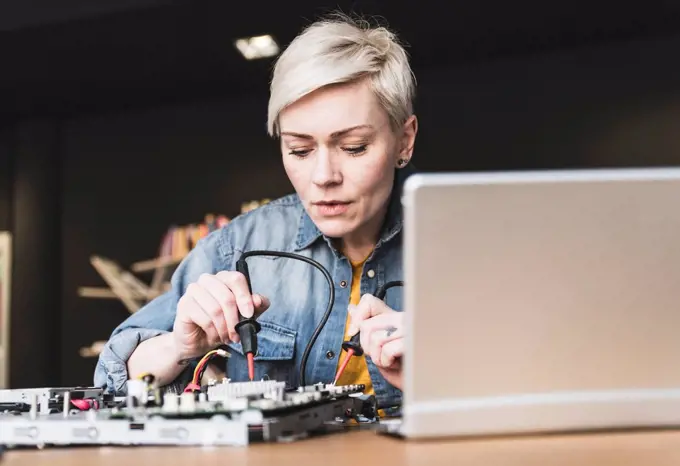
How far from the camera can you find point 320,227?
5.09 ft

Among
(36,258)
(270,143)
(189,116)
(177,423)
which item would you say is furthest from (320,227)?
(36,258)

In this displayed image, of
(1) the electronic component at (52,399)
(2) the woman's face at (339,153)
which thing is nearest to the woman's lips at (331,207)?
(2) the woman's face at (339,153)

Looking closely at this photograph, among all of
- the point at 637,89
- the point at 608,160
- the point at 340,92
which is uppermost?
the point at 637,89

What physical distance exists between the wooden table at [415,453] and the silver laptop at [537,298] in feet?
0.07

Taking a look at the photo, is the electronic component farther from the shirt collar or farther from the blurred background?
the blurred background

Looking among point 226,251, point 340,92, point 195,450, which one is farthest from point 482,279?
point 226,251

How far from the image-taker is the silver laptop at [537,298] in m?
0.69

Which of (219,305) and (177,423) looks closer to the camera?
(177,423)

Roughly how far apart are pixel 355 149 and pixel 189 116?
385 cm

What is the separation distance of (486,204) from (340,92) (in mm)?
853

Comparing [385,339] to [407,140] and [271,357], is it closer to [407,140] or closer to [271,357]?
[271,357]

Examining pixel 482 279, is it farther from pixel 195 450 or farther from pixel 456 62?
pixel 456 62

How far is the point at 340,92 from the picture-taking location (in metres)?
1.51

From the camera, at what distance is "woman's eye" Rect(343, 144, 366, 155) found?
59.2 inches
